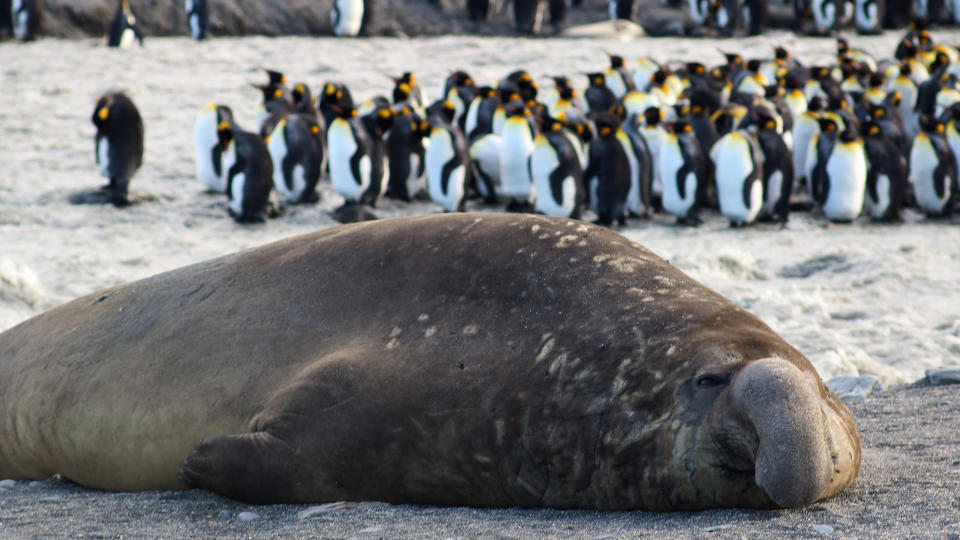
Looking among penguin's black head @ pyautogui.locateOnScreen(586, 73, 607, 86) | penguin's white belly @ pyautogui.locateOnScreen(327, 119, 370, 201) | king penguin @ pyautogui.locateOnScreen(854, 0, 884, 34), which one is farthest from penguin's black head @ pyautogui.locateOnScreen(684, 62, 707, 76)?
king penguin @ pyautogui.locateOnScreen(854, 0, 884, 34)

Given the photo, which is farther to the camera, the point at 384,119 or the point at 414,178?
the point at 384,119

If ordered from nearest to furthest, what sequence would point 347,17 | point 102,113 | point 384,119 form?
1. point 102,113
2. point 384,119
3. point 347,17

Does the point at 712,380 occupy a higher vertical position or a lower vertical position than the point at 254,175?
higher

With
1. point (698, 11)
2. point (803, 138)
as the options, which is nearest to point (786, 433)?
point (803, 138)

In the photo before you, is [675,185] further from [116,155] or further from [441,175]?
[116,155]

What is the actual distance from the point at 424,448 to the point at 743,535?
34.4 inches

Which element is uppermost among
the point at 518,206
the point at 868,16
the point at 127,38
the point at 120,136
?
the point at 127,38

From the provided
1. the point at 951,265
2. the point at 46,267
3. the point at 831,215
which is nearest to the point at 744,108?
the point at 831,215

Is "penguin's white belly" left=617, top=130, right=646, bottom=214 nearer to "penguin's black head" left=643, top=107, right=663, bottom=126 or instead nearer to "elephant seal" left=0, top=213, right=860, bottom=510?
"penguin's black head" left=643, top=107, right=663, bottom=126

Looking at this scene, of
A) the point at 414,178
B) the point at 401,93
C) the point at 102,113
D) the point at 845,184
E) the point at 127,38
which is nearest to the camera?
the point at 845,184

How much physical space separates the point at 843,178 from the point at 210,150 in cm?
578

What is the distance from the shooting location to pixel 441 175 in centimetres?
1088

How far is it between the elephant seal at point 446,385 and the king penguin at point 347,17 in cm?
1911

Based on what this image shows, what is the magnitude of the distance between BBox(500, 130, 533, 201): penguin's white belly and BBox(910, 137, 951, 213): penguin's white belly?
3.53 m
